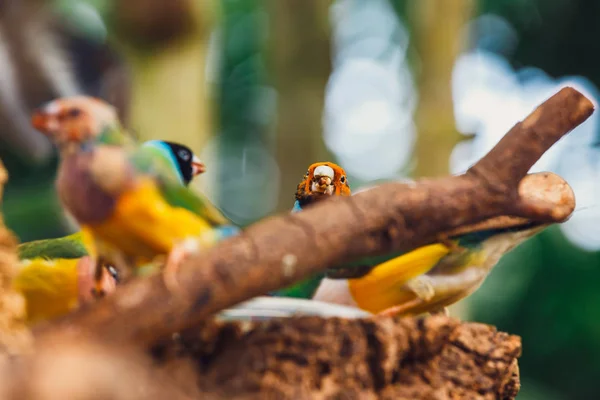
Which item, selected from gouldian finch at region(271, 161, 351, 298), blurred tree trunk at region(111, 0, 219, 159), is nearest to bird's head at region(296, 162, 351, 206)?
gouldian finch at region(271, 161, 351, 298)

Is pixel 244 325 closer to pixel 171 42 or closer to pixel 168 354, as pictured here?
pixel 168 354

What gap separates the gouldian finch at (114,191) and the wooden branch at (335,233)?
2.5 inches

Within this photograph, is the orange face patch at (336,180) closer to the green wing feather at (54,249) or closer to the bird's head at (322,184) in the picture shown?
the bird's head at (322,184)

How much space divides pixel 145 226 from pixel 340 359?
0.28 meters

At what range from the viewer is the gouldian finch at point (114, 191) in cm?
78

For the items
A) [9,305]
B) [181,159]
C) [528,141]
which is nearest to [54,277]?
[9,305]

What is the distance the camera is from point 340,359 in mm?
846

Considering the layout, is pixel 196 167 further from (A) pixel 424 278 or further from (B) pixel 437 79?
(B) pixel 437 79

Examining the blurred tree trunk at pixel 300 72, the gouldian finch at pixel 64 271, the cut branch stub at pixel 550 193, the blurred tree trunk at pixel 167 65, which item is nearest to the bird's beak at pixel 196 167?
the gouldian finch at pixel 64 271

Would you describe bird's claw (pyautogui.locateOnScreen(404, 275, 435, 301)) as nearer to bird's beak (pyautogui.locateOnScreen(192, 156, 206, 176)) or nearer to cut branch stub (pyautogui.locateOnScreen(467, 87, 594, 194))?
cut branch stub (pyautogui.locateOnScreen(467, 87, 594, 194))

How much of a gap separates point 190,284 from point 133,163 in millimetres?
166

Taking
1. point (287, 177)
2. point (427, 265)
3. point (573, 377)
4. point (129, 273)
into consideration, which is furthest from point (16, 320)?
point (573, 377)

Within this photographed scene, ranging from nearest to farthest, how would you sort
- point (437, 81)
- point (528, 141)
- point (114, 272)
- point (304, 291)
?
→ point (528, 141) < point (114, 272) < point (304, 291) < point (437, 81)

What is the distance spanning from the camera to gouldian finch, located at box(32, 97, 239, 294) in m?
0.78
